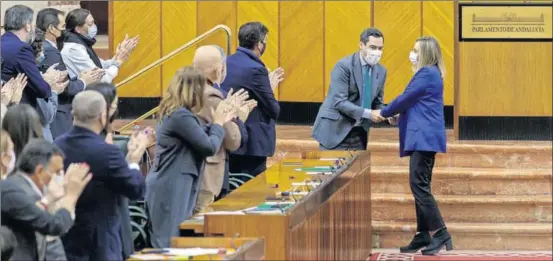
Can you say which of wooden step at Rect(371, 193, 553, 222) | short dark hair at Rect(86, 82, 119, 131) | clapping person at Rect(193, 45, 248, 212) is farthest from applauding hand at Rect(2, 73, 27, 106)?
wooden step at Rect(371, 193, 553, 222)

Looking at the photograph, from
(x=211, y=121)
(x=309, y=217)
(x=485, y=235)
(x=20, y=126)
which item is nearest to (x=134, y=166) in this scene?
(x=20, y=126)

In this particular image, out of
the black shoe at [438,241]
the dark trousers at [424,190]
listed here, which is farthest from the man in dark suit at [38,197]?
the black shoe at [438,241]

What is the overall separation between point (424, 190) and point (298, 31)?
4425mm

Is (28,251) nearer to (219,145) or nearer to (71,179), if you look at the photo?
(71,179)

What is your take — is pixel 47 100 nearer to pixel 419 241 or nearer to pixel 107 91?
pixel 107 91

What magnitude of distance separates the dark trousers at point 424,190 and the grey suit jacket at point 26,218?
4770mm

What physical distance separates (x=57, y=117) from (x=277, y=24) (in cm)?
487

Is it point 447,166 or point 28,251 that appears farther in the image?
point 447,166

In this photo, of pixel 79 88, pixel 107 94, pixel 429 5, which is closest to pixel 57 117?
pixel 79 88

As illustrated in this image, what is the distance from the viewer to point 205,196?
825cm

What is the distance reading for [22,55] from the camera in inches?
361

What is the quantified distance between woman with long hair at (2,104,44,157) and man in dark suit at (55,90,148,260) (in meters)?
0.18

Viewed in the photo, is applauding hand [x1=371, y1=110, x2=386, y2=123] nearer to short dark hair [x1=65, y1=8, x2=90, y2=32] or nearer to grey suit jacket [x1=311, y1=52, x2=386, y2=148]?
grey suit jacket [x1=311, y1=52, x2=386, y2=148]

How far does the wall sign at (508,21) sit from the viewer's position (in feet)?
41.6
